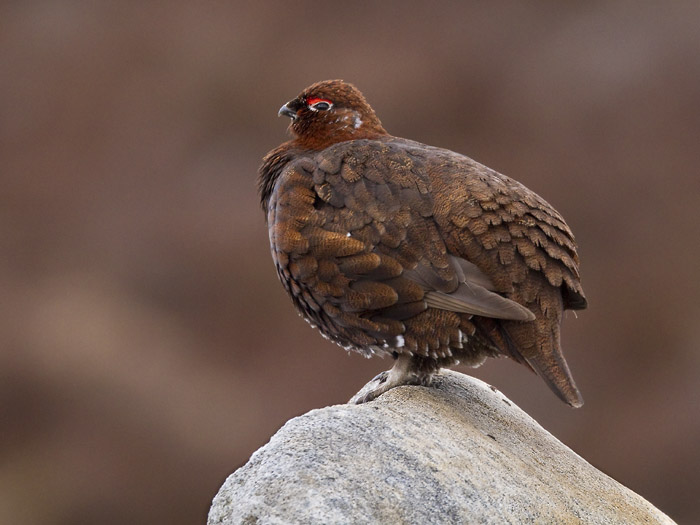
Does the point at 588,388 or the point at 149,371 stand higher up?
the point at 149,371

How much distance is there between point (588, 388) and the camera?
10781 millimetres

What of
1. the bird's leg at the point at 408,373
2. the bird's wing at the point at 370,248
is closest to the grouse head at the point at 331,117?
the bird's wing at the point at 370,248

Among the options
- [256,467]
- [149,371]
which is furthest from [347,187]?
[149,371]

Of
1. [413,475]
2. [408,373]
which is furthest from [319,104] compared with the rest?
[413,475]

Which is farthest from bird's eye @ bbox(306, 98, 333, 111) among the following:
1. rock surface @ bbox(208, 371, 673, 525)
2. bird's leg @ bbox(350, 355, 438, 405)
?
rock surface @ bbox(208, 371, 673, 525)

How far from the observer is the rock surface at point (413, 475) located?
3168mm

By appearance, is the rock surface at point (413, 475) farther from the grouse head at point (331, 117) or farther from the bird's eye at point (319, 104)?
the bird's eye at point (319, 104)

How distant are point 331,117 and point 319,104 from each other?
98mm

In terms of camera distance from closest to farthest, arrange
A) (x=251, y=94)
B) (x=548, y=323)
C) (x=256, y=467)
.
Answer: (x=256, y=467), (x=548, y=323), (x=251, y=94)

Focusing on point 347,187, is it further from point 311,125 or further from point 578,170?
point 578,170

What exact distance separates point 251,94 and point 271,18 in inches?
40.6

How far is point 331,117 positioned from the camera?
189 inches

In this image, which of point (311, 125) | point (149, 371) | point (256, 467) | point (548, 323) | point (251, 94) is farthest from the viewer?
point (251, 94)

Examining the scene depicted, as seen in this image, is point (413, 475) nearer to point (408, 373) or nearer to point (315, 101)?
point (408, 373)
